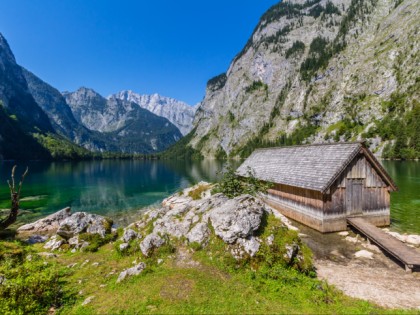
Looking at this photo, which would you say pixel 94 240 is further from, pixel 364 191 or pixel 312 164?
pixel 364 191

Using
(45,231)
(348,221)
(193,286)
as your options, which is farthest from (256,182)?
(45,231)

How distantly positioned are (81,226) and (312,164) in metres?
23.7

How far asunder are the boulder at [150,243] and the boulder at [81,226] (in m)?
7.76

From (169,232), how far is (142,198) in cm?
3733

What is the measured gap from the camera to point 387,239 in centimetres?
1780

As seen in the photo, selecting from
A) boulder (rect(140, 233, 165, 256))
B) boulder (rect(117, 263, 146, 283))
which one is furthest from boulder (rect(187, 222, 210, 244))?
boulder (rect(117, 263, 146, 283))

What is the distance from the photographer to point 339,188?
21562mm

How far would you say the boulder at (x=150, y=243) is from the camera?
1514 centimetres

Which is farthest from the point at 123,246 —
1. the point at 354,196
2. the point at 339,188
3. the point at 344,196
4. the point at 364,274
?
the point at 354,196

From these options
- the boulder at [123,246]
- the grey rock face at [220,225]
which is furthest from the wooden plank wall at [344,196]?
the boulder at [123,246]

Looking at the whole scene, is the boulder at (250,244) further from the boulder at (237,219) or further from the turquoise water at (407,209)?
the turquoise water at (407,209)

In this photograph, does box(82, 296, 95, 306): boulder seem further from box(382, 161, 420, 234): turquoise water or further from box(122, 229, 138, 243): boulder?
box(382, 161, 420, 234): turquoise water

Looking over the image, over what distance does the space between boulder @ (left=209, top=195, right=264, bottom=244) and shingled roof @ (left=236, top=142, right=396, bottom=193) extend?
8.59m

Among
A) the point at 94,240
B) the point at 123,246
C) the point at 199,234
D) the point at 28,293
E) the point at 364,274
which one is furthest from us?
the point at 94,240
